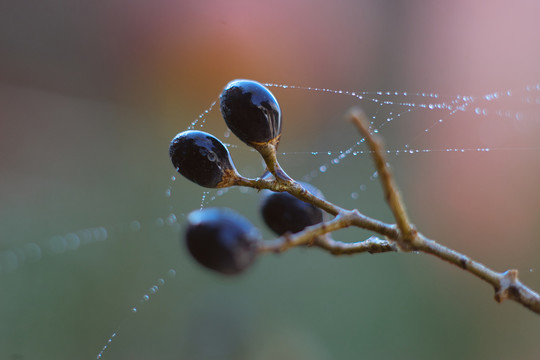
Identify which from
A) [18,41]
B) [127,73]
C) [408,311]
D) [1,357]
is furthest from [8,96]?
[408,311]

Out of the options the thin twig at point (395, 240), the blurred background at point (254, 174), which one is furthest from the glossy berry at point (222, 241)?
the blurred background at point (254, 174)

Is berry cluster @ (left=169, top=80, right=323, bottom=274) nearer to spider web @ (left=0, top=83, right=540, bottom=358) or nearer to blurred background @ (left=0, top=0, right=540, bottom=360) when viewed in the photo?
blurred background @ (left=0, top=0, right=540, bottom=360)

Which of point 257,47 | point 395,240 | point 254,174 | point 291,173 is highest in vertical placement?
point 257,47

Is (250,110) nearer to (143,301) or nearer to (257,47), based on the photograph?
(143,301)

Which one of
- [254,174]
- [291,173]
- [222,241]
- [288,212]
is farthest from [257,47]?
[222,241]

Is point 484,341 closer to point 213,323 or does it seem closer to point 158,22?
point 213,323

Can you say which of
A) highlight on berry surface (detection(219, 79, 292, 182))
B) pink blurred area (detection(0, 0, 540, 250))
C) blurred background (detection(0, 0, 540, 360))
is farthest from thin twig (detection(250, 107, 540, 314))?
pink blurred area (detection(0, 0, 540, 250))

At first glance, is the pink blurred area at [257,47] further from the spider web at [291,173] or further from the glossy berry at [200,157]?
the glossy berry at [200,157]
